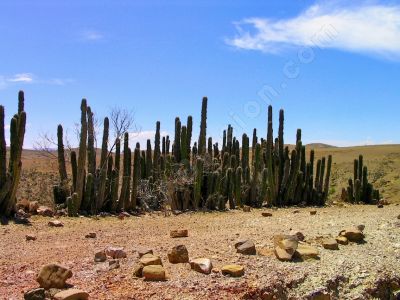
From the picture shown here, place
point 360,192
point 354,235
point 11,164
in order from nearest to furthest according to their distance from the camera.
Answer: point 354,235, point 11,164, point 360,192

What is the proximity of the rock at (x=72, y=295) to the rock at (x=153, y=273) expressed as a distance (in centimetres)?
108

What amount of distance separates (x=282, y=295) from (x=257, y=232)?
3705 millimetres

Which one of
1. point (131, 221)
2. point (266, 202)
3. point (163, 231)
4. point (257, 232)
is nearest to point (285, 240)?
point (257, 232)

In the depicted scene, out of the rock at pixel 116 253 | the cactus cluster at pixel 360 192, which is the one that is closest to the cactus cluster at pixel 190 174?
the cactus cluster at pixel 360 192

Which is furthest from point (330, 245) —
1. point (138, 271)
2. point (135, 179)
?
point (135, 179)

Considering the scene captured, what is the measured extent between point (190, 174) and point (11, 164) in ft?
20.5

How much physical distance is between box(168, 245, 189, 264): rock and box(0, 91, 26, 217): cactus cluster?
24.2ft

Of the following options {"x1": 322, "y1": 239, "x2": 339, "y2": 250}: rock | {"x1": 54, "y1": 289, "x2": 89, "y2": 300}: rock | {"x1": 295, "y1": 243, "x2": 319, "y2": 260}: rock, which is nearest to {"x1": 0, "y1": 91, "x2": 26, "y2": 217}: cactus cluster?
{"x1": 54, "y1": 289, "x2": 89, "y2": 300}: rock

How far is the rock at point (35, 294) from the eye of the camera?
6.43 m

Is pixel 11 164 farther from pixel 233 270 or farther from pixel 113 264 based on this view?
pixel 233 270

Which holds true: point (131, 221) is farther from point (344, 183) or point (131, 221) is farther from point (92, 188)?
point (344, 183)

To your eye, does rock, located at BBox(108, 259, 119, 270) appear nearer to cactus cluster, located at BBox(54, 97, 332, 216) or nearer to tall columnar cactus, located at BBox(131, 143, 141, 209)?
cactus cluster, located at BBox(54, 97, 332, 216)

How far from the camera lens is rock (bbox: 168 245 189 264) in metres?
8.25

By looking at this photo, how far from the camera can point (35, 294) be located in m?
6.46
